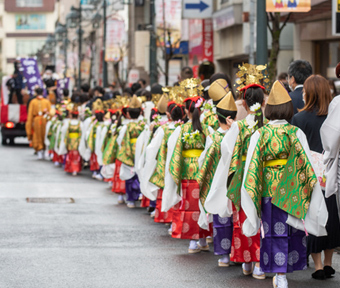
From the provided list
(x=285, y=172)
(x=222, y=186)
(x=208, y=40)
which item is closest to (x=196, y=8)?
(x=208, y=40)

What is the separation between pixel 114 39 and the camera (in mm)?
33844

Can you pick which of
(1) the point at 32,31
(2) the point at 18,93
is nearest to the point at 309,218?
(2) the point at 18,93

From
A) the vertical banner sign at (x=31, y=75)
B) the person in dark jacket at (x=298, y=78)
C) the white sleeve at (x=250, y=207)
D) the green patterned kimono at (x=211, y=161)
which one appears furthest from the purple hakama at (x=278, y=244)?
the vertical banner sign at (x=31, y=75)

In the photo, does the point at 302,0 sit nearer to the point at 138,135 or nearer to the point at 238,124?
the point at 138,135

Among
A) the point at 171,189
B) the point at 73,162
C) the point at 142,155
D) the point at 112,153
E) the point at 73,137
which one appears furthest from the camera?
the point at 73,137

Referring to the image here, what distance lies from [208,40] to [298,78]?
1987 cm

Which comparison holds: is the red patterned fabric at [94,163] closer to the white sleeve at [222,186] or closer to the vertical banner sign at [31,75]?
the white sleeve at [222,186]

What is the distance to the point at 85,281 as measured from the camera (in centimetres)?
720

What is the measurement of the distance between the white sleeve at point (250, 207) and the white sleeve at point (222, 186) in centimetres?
51

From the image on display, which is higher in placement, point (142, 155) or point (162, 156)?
point (162, 156)

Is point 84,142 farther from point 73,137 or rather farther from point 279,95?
point 279,95

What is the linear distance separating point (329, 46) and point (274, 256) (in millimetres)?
14557

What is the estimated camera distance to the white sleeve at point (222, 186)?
7465 millimetres

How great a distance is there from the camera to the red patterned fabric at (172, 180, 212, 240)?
8844mm
